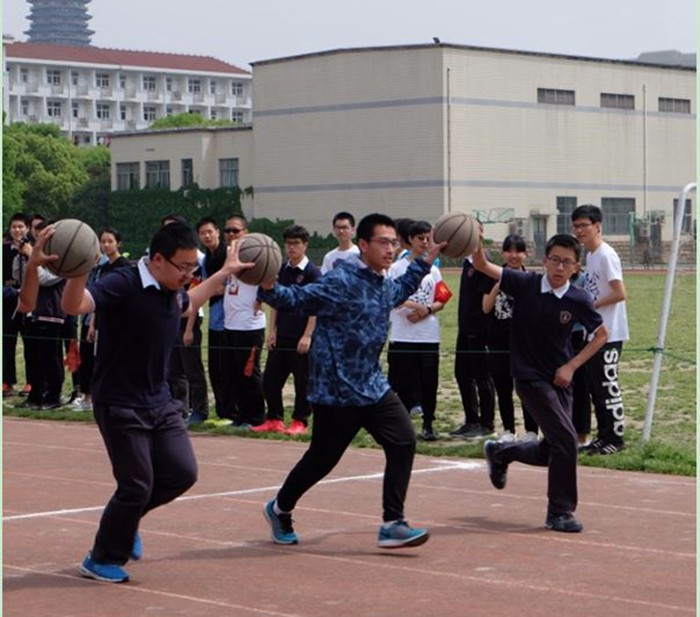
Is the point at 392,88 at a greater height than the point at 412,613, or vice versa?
the point at 392,88

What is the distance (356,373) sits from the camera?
961 centimetres

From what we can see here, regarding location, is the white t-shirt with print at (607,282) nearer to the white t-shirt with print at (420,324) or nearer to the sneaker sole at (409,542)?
the white t-shirt with print at (420,324)

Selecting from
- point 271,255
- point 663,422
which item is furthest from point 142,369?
point 663,422

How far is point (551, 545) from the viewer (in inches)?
387

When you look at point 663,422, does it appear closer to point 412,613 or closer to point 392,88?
point 412,613

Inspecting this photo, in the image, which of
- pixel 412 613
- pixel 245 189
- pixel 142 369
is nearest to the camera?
pixel 412 613

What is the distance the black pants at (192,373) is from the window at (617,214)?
2501 inches

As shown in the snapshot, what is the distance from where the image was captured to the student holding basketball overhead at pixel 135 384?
8625mm

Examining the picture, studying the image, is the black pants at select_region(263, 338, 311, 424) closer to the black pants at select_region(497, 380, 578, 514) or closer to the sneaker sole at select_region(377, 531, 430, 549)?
Result: the black pants at select_region(497, 380, 578, 514)

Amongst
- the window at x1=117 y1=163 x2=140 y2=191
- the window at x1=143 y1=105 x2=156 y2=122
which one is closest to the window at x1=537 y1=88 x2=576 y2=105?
the window at x1=117 y1=163 x2=140 y2=191

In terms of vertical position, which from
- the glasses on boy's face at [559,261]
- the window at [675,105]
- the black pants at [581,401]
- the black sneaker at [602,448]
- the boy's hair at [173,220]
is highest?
the window at [675,105]

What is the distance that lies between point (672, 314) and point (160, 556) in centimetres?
2647

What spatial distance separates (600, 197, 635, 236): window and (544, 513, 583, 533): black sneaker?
69132 millimetres

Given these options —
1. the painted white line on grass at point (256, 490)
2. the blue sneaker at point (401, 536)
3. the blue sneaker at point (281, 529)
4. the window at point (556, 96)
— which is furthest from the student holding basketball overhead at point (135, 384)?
the window at point (556, 96)
